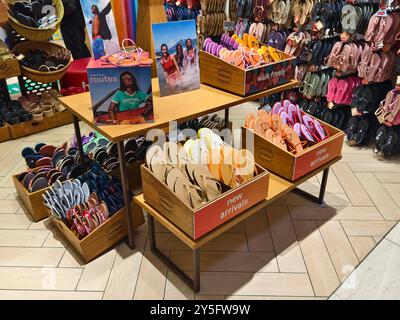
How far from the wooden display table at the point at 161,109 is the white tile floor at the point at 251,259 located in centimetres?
28

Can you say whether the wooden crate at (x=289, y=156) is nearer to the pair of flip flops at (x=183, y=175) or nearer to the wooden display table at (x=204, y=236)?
the wooden display table at (x=204, y=236)

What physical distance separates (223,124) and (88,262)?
1.61 metres

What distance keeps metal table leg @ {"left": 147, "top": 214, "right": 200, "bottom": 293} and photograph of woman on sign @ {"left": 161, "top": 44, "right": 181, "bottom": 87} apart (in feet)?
2.63

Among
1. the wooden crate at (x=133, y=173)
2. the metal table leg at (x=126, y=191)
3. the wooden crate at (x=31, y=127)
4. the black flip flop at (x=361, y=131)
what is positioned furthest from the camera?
the wooden crate at (x=31, y=127)

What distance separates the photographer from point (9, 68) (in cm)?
353

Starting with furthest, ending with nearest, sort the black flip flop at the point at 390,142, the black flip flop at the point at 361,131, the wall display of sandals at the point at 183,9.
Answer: the wall display of sandals at the point at 183,9 < the black flip flop at the point at 361,131 < the black flip flop at the point at 390,142

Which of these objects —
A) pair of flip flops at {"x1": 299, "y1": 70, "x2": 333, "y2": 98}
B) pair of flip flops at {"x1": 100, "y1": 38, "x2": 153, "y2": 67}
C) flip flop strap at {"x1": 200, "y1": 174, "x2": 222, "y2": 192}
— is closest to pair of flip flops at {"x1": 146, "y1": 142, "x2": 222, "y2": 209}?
flip flop strap at {"x1": 200, "y1": 174, "x2": 222, "y2": 192}

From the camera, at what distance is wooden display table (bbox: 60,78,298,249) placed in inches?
75.0

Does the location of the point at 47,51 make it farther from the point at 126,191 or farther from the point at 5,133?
the point at 126,191

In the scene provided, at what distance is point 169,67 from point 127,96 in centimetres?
40

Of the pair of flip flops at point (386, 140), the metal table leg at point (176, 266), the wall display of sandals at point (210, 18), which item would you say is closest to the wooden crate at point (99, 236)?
the metal table leg at point (176, 266)

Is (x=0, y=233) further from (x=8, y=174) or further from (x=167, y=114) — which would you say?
(x=167, y=114)

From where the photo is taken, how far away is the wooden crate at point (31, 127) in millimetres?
3721
